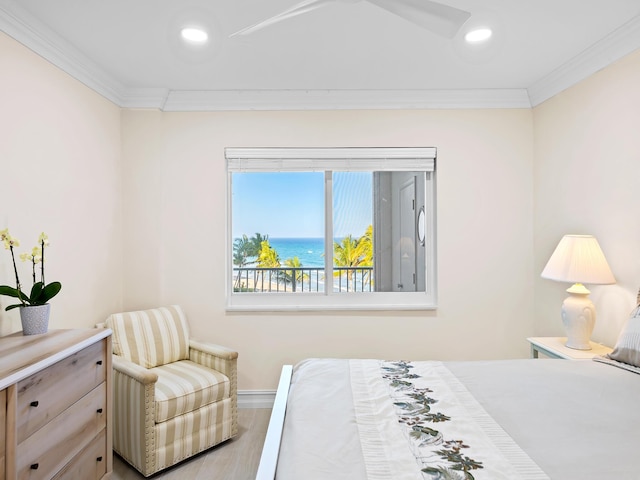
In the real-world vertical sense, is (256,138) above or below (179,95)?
below

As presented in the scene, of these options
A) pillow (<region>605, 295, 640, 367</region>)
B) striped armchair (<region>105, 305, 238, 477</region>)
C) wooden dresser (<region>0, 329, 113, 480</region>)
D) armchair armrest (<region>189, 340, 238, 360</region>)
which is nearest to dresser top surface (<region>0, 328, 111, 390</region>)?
wooden dresser (<region>0, 329, 113, 480</region>)

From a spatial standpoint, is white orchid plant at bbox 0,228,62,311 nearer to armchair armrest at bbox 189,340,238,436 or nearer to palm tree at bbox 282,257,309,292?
armchair armrest at bbox 189,340,238,436

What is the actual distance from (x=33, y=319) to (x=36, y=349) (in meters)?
0.30

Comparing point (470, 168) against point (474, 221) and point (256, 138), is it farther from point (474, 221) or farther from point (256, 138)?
point (256, 138)

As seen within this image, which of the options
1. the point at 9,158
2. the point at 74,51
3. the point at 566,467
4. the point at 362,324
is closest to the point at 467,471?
the point at 566,467

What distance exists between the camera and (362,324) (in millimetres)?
3320

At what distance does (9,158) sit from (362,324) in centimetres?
262

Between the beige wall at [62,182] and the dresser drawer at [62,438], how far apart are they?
1.97ft

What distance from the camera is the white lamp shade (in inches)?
92.8

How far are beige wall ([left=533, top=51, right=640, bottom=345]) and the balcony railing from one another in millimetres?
1466

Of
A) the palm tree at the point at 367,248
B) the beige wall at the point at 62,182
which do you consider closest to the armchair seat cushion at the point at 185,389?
the beige wall at the point at 62,182

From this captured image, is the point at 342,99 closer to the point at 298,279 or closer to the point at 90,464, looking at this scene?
the point at 298,279

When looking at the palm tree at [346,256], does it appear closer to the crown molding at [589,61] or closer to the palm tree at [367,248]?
the palm tree at [367,248]

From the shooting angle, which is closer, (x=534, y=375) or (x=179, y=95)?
(x=534, y=375)
